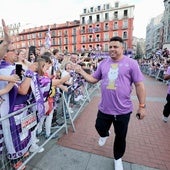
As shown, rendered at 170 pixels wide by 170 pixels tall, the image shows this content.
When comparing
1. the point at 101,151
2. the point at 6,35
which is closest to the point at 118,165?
the point at 101,151

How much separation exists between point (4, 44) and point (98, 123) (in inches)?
72.6

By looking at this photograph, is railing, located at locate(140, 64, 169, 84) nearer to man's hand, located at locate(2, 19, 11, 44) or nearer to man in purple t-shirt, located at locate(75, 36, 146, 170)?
man in purple t-shirt, located at locate(75, 36, 146, 170)

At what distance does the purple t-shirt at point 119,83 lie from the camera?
236 cm

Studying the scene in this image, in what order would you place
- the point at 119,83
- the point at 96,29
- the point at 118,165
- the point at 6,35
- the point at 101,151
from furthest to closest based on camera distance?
the point at 96,29 < the point at 101,151 < the point at 118,165 < the point at 119,83 < the point at 6,35

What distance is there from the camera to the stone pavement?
269 cm

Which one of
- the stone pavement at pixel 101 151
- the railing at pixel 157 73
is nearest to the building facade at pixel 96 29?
the railing at pixel 157 73

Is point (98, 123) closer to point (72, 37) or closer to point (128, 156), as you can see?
point (128, 156)

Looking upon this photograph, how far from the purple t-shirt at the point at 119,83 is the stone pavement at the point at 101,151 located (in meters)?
0.99

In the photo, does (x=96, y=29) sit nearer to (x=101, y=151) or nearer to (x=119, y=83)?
(x=101, y=151)

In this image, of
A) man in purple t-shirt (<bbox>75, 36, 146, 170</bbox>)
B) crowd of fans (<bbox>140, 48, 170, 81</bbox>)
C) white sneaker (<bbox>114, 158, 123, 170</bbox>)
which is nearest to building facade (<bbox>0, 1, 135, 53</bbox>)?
crowd of fans (<bbox>140, 48, 170, 81</bbox>)

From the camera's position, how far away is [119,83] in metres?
2.37

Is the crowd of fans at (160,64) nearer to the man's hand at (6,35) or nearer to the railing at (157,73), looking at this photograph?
Answer: the railing at (157,73)

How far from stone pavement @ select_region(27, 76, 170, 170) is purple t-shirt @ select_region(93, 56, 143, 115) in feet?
3.24

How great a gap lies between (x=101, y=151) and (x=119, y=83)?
1.50m
